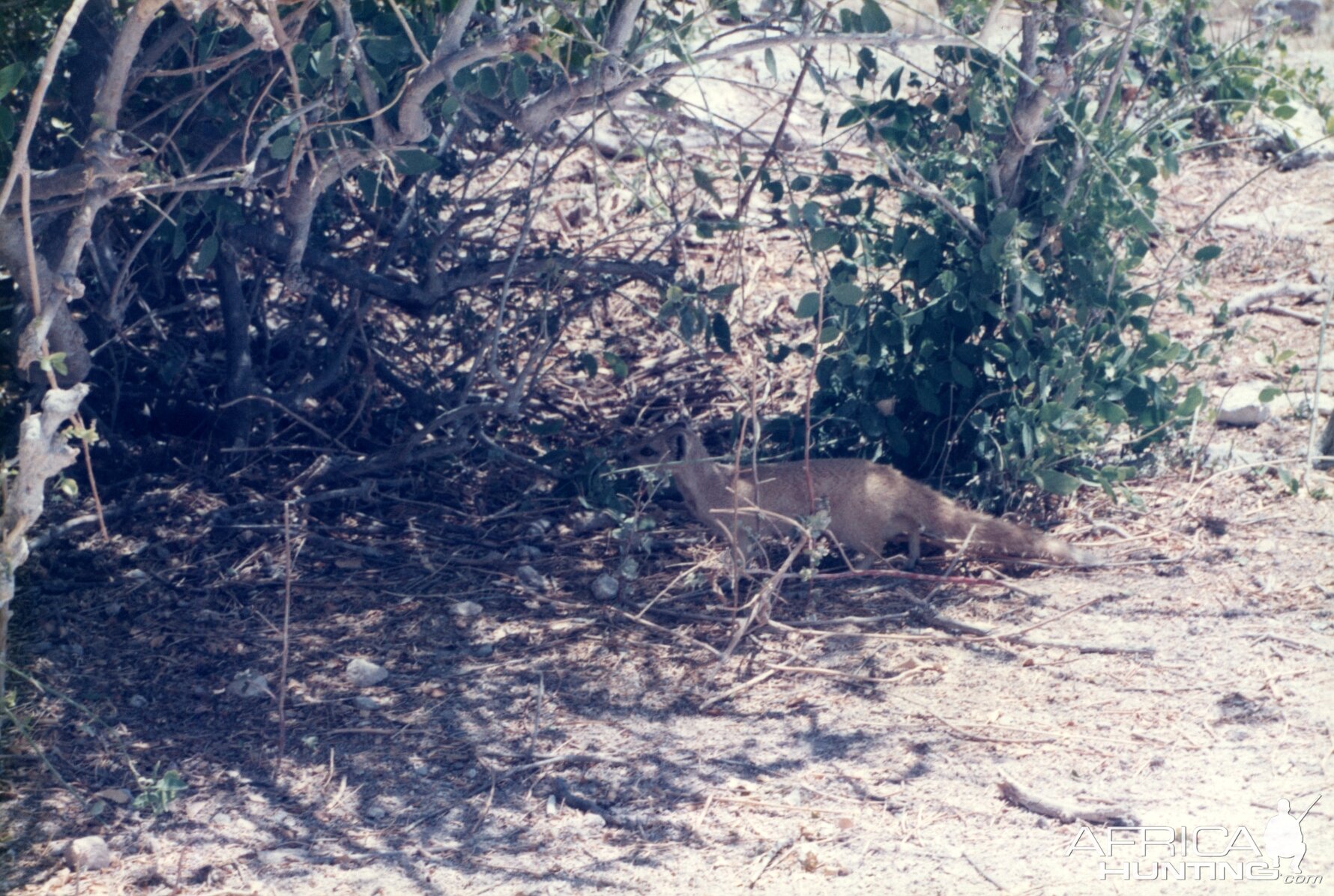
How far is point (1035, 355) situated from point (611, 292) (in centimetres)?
179

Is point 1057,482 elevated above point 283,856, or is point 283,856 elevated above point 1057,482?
point 1057,482

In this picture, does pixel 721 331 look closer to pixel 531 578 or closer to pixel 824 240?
pixel 824 240

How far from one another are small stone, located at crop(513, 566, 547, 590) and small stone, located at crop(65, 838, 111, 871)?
1.76 meters

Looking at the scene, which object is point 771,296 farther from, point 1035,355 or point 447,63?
point 447,63

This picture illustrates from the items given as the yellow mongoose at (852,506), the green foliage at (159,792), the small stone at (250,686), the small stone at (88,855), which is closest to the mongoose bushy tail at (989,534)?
the yellow mongoose at (852,506)

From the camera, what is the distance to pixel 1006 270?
4.28 m

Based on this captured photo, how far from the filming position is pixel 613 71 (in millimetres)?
3889

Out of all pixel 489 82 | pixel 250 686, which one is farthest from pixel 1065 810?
pixel 489 82

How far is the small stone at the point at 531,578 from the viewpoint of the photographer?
14.6 feet

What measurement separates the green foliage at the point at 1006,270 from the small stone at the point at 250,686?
86.2 inches

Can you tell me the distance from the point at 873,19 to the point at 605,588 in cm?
215

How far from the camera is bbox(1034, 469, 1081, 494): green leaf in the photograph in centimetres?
437

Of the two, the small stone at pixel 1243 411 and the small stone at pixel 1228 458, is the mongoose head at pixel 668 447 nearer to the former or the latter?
the small stone at pixel 1228 458

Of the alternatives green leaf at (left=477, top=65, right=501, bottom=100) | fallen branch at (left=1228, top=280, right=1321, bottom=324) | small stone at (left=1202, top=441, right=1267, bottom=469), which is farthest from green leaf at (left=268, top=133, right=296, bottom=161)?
fallen branch at (left=1228, top=280, right=1321, bottom=324)
